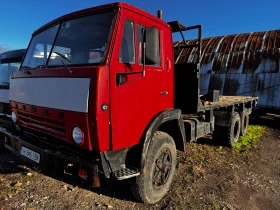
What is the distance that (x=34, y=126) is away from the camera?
3.32 metres

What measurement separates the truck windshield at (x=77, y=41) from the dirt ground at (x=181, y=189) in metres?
1.98

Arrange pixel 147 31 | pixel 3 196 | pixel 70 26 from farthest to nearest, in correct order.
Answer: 1. pixel 3 196
2. pixel 70 26
3. pixel 147 31

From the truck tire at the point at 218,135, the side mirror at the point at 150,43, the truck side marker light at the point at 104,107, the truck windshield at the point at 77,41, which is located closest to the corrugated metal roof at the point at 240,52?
the truck tire at the point at 218,135

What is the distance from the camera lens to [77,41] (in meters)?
3.09

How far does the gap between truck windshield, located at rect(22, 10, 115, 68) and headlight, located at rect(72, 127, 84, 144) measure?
0.79 meters

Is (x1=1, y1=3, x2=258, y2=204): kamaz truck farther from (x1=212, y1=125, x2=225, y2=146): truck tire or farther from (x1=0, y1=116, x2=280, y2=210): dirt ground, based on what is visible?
(x1=212, y1=125, x2=225, y2=146): truck tire

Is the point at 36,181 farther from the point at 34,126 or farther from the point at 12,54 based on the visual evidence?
the point at 12,54

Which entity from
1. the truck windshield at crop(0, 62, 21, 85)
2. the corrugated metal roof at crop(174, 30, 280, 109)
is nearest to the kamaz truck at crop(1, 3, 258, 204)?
the truck windshield at crop(0, 62, 21, 85)

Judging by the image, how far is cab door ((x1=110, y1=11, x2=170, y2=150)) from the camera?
2.72m

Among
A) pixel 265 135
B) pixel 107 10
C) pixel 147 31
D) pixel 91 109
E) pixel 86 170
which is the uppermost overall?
pixel 107 10

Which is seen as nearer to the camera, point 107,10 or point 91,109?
point 91,109

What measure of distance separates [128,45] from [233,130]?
4.62 metres

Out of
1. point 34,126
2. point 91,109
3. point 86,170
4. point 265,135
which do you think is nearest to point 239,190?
point 86,170

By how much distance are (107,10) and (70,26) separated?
2.08ft
